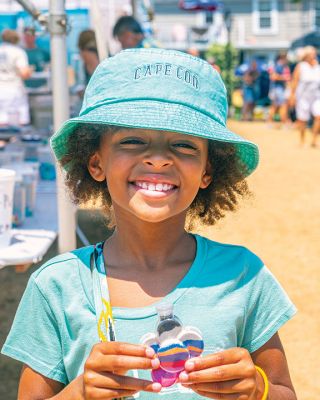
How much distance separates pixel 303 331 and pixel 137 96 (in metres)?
3.03

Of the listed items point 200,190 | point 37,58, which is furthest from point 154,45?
point 200,190

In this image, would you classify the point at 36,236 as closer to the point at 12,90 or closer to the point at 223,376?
the point at 223,376

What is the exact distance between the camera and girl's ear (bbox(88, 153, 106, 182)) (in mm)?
1942

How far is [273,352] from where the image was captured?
1.78 meters

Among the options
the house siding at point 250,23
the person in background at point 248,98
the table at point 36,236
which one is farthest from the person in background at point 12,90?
the house siding at point 250,23

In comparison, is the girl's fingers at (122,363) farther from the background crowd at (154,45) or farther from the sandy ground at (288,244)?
the background crowd at (154,45)

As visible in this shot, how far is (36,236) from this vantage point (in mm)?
3633

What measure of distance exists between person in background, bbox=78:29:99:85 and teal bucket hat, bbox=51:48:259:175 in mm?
5143

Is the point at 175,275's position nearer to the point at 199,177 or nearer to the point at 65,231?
the point at 199,177

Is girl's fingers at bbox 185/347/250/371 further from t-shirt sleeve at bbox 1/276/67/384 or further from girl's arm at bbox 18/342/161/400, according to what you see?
t-shirt sleeve at bbox 1/276/67/384

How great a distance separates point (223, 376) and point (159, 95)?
2.10 ft

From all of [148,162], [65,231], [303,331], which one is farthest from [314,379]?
[148,162]

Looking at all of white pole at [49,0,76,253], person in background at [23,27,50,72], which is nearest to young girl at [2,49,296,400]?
white pole at [49,0,76,253]

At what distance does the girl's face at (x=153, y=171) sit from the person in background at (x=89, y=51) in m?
5.20
